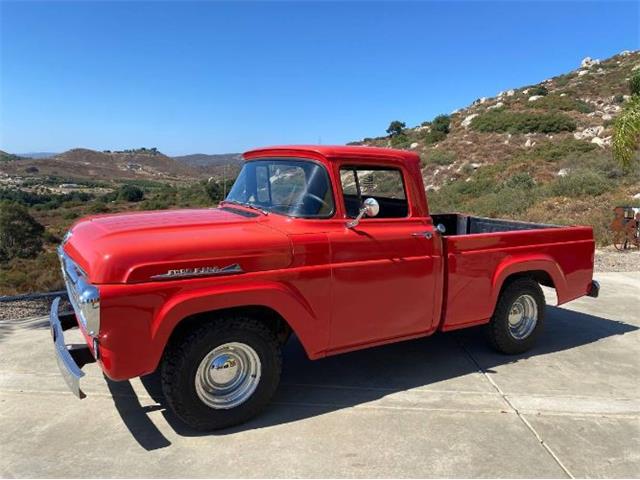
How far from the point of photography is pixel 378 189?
4477 millimetres

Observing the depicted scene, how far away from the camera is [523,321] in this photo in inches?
205

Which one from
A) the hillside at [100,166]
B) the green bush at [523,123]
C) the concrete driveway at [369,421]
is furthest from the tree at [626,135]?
the hillside at [100,166]

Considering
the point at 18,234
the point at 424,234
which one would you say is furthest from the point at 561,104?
the point at 424,234

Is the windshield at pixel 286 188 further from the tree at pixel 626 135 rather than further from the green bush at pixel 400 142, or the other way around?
the green bush at pixel 400 142

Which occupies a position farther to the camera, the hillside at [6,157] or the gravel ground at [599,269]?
the hillside at [6,157]

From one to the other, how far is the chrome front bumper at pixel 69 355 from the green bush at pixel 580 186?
17.4m

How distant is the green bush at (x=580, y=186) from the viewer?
58.3ft

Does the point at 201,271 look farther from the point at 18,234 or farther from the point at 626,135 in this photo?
the point at 18,234

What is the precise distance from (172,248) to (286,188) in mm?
1239

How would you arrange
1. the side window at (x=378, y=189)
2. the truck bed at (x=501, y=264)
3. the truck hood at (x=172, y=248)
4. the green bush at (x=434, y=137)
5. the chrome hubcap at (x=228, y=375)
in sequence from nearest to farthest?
the truck hood at (x=172, y=248)
the chrome hubcap at (x=228, y=375)
the side window at (x=378, y=189)
the truck bed at (x=501, y=264)
the green bush at (x=434, y=137)

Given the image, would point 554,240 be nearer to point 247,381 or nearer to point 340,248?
point 340,248

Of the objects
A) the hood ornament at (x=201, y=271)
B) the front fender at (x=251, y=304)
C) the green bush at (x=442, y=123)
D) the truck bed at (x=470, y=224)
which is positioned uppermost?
the green bush at (x=442, y=123)

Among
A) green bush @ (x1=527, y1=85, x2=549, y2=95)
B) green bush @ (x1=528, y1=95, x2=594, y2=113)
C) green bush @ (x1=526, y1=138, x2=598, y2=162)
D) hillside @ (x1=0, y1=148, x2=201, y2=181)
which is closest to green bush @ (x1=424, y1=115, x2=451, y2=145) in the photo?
green bush @ (x1=528, y1=95, x2=594, y2=113)

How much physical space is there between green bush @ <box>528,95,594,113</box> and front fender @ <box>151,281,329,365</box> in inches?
1562
